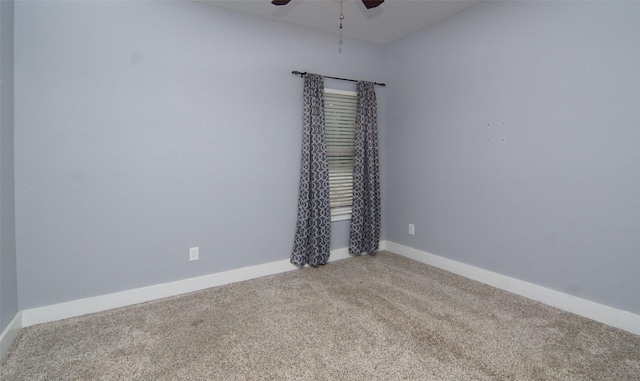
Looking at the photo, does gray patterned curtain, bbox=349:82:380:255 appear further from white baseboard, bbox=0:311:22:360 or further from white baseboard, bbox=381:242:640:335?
white baseboard, bbox=0:311:22:360

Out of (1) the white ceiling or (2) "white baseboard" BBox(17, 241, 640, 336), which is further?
(1) the white ceiling

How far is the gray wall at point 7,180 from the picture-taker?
6.00 feet

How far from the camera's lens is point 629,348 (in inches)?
70.3

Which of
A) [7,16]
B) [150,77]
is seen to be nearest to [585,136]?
[150,77]

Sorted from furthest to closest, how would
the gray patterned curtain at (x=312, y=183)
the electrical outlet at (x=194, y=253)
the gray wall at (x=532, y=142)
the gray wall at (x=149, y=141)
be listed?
the gray patterned curtain at (x=312, y=183) → the electrical outlet at (x=194, y=253) → the gray wall at (x=149, y=141) → the gray wall at (x=532, y=142)

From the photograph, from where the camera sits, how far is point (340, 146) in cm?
343

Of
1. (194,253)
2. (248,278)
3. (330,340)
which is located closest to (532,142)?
(330,340)

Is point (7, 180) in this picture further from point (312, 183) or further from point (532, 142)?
point (532, 142)

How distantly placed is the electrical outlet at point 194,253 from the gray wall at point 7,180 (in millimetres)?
1097

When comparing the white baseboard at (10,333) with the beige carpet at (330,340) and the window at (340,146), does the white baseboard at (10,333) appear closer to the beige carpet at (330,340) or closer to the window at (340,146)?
the beige carpet at (330,340)

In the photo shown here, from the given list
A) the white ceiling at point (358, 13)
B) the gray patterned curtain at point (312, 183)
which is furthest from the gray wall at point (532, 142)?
the gray patterned curtain at point (312, 183)

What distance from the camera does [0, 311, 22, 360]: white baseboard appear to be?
1.75 meters

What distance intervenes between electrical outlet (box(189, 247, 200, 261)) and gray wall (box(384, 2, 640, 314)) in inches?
89.5

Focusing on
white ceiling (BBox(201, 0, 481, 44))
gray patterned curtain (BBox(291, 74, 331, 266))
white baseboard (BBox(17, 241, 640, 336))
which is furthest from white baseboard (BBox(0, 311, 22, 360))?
white ceiling (BBox(201, 0, 481, 44))
